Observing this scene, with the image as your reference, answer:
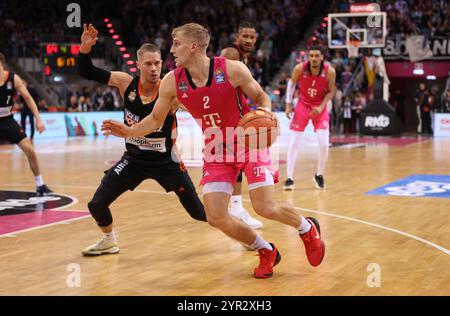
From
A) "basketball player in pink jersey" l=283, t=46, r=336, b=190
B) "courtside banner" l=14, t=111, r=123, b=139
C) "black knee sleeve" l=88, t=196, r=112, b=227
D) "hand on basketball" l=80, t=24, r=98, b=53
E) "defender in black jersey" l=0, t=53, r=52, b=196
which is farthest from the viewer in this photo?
"courtside banner" l=14, t=111, r=123, b=139

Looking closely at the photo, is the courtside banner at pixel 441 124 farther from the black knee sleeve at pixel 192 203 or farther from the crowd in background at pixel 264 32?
the black knee sleeve at pixel 192 203

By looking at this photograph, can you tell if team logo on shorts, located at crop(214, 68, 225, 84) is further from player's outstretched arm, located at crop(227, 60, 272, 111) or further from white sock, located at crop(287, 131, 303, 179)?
white sock, located at crop(287, 131, 303, 179)

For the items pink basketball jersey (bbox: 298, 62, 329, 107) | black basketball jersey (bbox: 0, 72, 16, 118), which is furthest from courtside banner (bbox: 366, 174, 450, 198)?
black basketball jersey (bbox: 0, 72, 16, 118)

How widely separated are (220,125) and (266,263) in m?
1.23

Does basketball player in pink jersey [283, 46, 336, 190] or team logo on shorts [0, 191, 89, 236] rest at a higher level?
basketball player in pink jersey [283, 46, 336, 190]

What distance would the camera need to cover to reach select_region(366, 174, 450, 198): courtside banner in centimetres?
1141

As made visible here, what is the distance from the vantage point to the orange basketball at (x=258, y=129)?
577 cm

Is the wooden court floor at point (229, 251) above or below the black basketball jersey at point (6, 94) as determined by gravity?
below

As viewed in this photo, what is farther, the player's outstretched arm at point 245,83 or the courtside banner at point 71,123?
the courtside banner at point 71,123

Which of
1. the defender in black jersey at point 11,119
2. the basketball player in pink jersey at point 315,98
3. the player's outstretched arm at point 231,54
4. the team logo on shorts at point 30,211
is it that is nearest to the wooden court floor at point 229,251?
the team logo on shorts at point 30,211

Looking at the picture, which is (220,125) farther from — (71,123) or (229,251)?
(71,123)

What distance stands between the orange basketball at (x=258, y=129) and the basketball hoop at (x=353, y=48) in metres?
21.8

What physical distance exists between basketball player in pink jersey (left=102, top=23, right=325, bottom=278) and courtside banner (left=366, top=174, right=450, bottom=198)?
17.8ft
